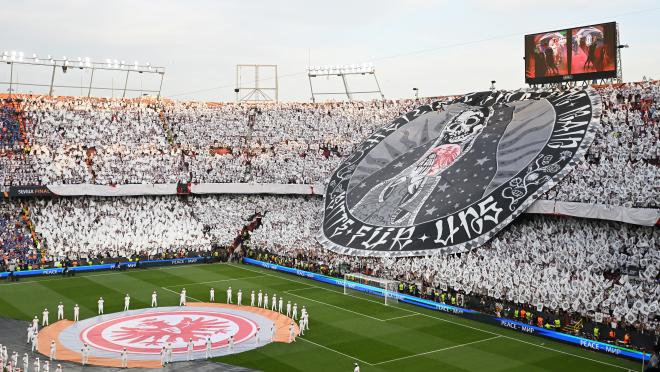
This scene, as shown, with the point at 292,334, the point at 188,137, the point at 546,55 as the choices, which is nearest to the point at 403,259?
the point at 292,334

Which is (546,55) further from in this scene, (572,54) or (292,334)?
(292,334)

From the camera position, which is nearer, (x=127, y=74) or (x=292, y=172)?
(x=292, y=172)

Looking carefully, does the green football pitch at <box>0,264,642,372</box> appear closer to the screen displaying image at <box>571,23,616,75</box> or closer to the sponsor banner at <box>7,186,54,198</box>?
the sponsor banner at <box>7,186,54,198</box>

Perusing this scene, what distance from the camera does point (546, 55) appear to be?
52.8 metres

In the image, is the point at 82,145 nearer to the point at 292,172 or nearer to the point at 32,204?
the point at 32,204

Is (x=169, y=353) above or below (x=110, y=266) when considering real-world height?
below

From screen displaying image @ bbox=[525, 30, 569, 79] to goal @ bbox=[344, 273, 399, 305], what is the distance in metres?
22.7

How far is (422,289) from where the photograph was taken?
40.3m

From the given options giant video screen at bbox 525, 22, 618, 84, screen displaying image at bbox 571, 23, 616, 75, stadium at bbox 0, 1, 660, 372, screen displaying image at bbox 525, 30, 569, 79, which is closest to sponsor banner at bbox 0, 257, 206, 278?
stadium at bbox 0, 1, 660, 372

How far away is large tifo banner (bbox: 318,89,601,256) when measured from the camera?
44.5m

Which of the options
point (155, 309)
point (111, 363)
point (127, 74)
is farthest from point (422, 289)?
point (127, 74)

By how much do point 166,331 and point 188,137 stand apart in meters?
33.2

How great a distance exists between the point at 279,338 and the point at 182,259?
75.3ft

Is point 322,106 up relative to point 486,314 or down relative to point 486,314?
up
